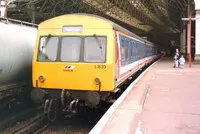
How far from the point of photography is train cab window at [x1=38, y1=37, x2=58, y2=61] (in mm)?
10828

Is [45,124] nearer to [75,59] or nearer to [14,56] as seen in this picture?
[14,56]

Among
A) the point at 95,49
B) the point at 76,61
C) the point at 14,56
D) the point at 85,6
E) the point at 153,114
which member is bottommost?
the point at 153,114

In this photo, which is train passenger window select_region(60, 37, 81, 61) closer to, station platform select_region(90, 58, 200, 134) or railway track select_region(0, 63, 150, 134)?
station platform select_region(90, 58, 200, 134)

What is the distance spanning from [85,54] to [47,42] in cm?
126

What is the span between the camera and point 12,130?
10.7 metres

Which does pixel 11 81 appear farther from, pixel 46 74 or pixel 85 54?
pixel 85 54

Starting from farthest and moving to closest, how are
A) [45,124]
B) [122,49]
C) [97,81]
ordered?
[122,49]
[45,124]
[97,81]

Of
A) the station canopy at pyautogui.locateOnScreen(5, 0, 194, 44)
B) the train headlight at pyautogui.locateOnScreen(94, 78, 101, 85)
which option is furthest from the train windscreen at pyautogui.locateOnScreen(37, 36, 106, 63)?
the station canopy at pyautogui.locateOnScreen(5, 0, 194, 44)

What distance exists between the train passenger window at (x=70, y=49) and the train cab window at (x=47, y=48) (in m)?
0.26

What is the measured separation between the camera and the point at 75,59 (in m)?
10.6

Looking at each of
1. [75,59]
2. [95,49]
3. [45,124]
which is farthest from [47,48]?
[45,124]

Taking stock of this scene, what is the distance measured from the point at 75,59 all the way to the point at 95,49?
658 millimetres

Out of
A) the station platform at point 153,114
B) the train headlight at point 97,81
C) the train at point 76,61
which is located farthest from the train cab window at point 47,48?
the station platform at point 153,114

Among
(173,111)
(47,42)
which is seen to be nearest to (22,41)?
(47,42)
